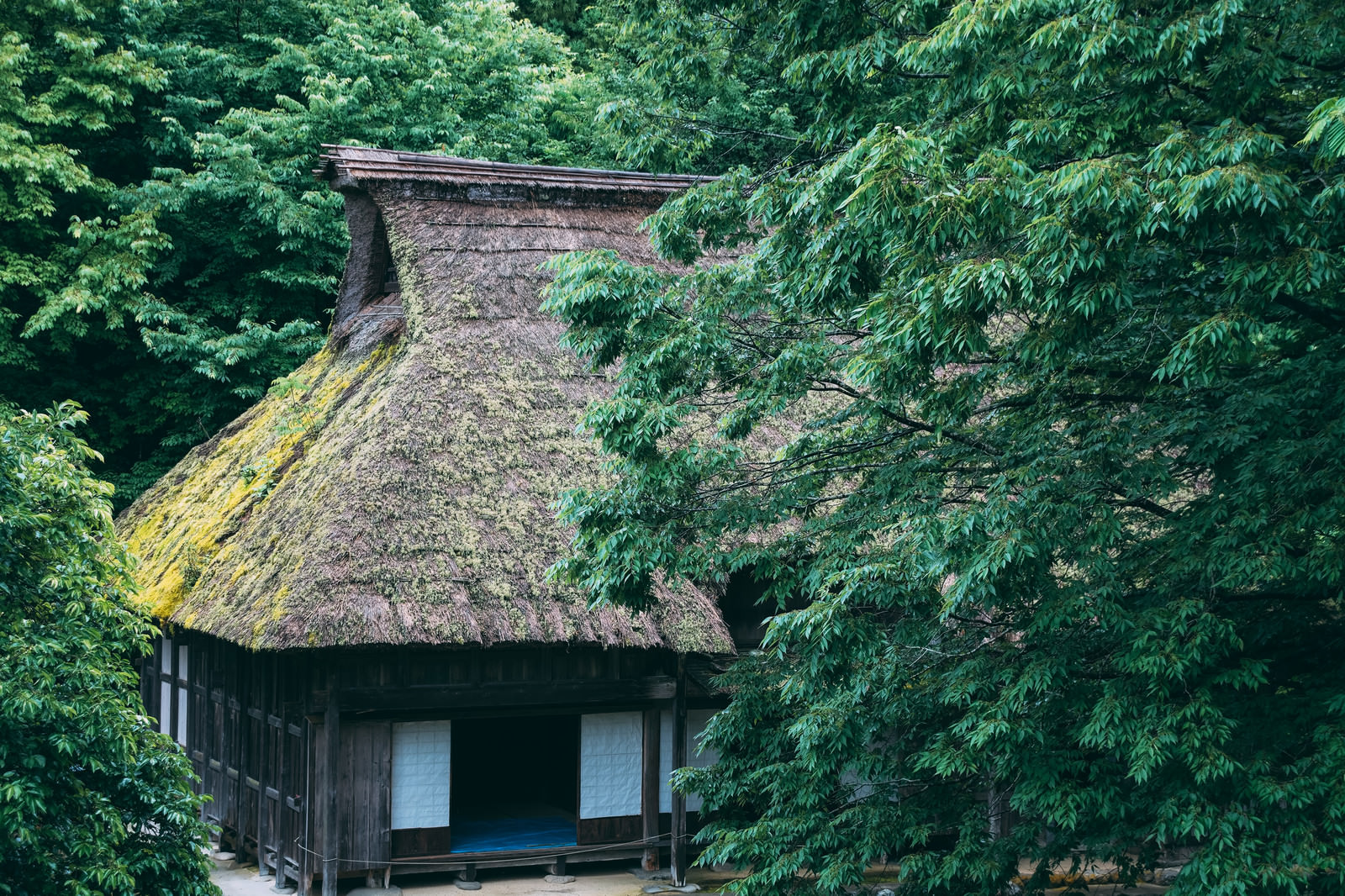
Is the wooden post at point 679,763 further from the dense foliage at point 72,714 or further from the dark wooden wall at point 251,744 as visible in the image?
the dense foliage at point 72,714

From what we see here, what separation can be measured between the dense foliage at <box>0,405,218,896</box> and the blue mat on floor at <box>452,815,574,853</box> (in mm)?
4157

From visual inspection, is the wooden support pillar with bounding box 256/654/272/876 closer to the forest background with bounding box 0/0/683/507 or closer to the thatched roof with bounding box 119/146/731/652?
the thatched roof with bounding box 119/146/731/652

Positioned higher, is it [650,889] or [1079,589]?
[1079,589]

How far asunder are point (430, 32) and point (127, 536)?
10390mm

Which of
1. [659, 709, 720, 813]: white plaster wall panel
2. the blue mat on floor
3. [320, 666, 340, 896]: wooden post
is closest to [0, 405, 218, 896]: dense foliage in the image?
[320, 666, 340, 896]: wooden post

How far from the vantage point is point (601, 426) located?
745cm

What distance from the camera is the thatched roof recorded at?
33.0 ft

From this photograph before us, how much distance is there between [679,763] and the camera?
445 inches

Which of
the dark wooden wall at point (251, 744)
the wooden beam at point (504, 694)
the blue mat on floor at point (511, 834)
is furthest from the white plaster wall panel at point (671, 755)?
the dark wooden wall at point (251, 744)

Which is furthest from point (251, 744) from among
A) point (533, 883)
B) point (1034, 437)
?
point (1034, 437)

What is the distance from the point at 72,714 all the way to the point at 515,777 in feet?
31.0

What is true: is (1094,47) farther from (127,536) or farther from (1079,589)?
(127,536)

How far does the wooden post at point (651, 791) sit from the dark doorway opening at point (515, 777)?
94cm

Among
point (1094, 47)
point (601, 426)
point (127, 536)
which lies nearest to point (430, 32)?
point (127, 536)
